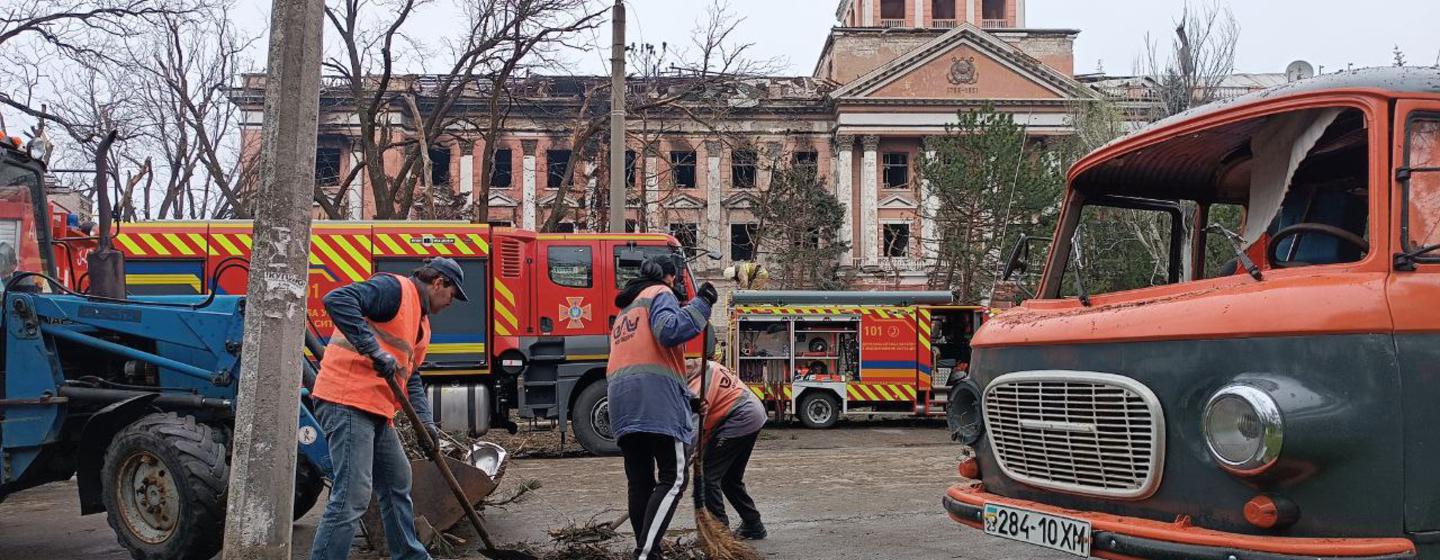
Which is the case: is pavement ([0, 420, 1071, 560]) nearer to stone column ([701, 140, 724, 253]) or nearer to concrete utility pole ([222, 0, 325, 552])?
concrete utility pole ([222, 0, 325, 552])

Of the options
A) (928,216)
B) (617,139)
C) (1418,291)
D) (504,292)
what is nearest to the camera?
(1418,291)

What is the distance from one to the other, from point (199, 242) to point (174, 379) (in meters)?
7.05

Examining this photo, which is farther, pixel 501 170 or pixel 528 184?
pixel 528 184

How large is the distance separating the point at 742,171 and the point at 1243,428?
48836 mm

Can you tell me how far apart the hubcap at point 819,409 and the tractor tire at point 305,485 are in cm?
1264

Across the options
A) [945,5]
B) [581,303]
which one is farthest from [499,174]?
[581,303]

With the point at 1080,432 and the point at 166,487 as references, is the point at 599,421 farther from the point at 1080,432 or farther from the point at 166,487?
the point at 1080,432

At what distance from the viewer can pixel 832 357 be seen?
20.3 meters

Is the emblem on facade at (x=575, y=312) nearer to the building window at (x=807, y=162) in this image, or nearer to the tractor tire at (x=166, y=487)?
the tractor tire at (x=166, y=487)

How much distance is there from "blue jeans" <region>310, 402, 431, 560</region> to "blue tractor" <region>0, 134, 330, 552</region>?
101 cm

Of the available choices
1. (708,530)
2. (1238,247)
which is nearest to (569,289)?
(708,530)

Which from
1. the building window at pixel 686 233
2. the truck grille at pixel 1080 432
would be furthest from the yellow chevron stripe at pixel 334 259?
the building window at pixel 686 233

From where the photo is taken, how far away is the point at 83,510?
7242 mm

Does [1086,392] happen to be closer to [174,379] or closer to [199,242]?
[174,379]
